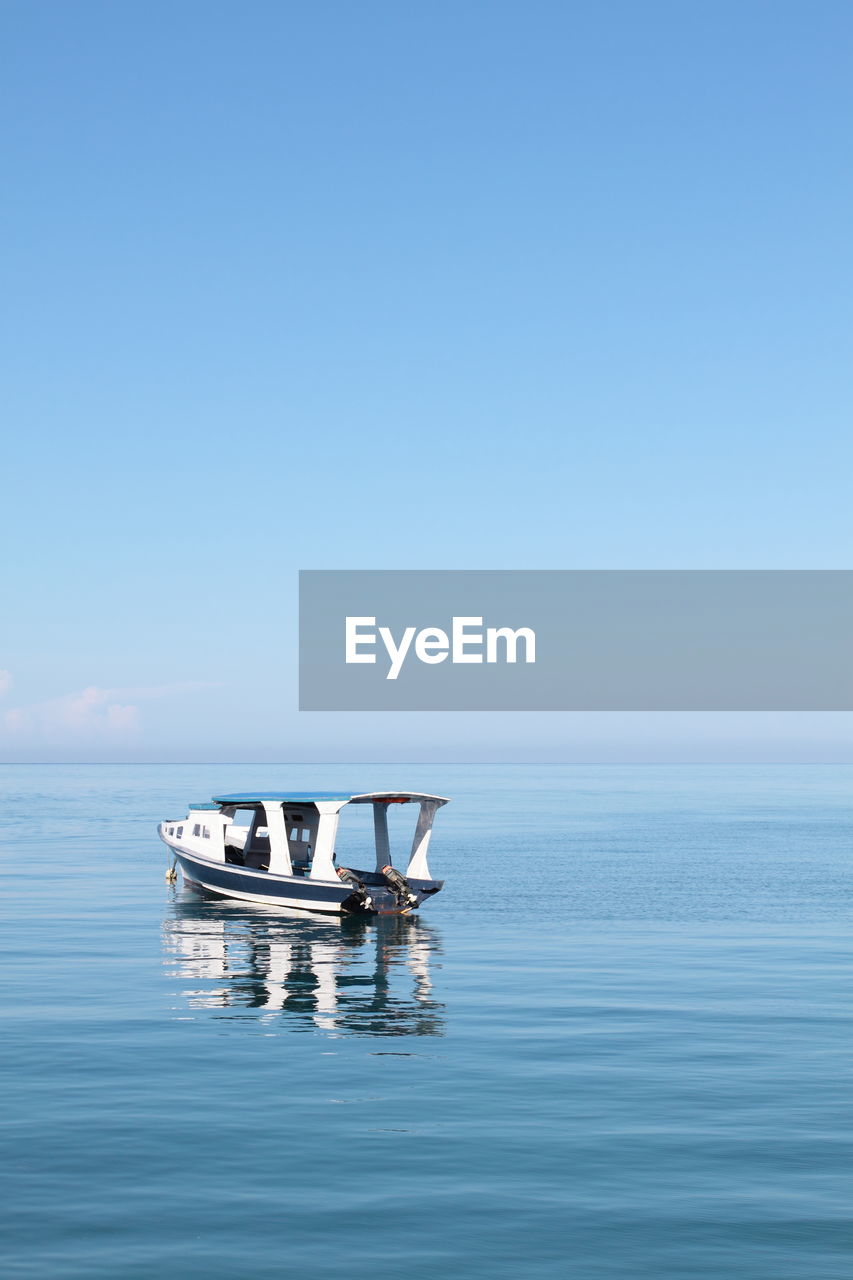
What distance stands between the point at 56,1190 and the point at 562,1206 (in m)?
7.07

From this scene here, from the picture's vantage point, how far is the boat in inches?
1944

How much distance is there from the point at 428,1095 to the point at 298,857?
34380mm

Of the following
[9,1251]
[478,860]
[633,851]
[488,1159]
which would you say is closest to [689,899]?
[478,860]

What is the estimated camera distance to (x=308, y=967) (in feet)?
126

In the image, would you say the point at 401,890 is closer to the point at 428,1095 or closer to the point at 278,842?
the point at 278,842

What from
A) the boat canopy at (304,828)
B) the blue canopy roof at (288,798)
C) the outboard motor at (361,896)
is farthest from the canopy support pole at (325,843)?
the outboard motor at (361,896)

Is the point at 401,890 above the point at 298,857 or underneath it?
underneath

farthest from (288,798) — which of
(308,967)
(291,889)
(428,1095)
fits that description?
(428,1095)

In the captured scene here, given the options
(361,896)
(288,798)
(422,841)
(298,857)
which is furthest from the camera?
(298,857)

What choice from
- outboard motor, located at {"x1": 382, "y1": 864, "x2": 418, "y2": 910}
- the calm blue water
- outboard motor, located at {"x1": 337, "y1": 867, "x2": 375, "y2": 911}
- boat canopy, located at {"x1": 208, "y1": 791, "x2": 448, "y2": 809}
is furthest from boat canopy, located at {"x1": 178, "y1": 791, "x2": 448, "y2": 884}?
the calm blue water

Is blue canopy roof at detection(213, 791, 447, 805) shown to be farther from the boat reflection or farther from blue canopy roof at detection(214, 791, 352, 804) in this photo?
the boat reflection

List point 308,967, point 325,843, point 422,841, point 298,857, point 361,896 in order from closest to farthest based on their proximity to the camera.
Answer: point 308,967, point 361,896, point 325,843, point 422,841, point 298,857

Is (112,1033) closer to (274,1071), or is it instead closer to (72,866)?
(274,1071)

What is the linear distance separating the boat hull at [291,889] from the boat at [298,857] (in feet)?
0.13
